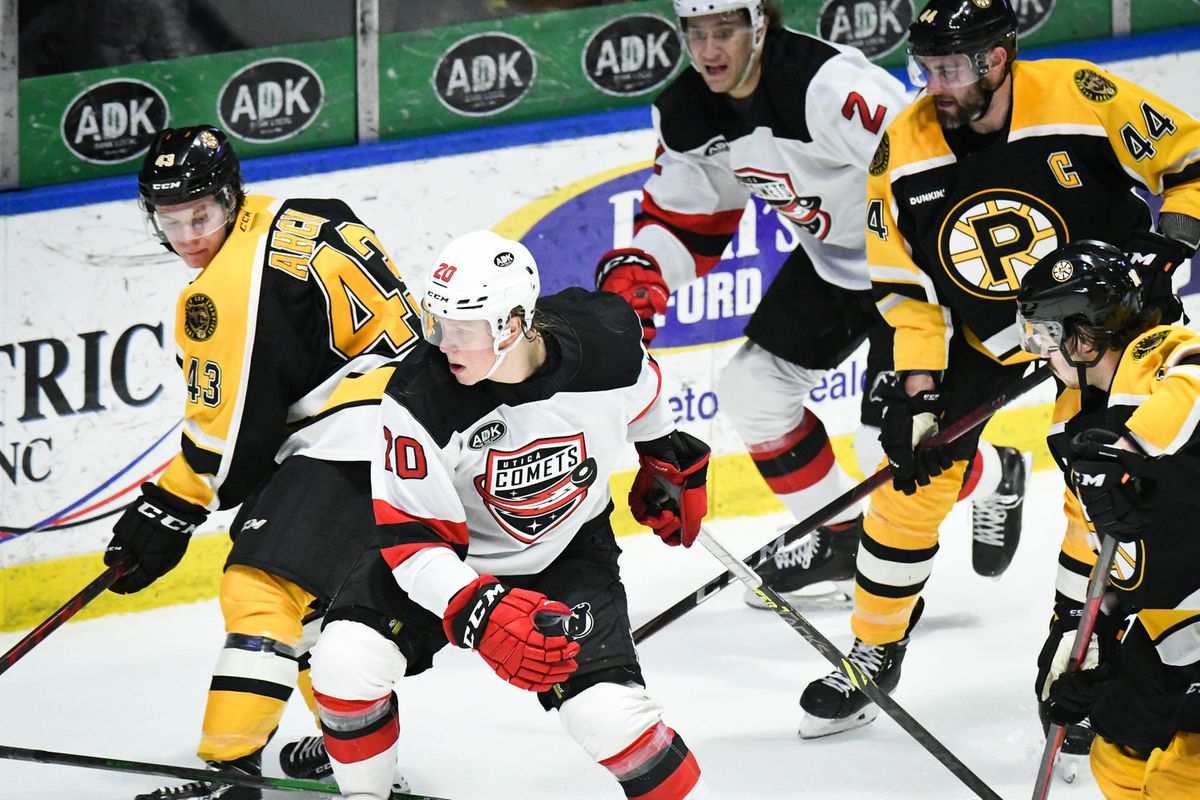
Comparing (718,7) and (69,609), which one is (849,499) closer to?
(718,7)

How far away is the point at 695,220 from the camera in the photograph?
4.67 metres

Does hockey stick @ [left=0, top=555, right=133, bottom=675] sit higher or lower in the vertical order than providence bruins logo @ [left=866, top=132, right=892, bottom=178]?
lower

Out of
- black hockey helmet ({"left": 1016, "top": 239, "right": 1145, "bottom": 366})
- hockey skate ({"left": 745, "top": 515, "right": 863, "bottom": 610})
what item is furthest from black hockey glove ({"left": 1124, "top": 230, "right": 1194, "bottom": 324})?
hockey skate ({"left": 745, "top": 515, "right": 863, "bottom": 610})

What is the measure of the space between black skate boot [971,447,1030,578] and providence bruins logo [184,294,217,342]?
2.12 meters

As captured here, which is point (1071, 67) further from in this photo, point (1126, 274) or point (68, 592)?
point (68, 592)

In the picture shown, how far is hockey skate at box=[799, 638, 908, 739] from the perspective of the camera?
13.3 feet

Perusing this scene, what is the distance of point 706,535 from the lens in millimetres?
3668

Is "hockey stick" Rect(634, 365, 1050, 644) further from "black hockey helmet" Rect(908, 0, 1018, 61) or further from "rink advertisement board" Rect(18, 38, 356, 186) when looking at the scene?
"rink advertisement board" Rect(18, 38, 356, 186)

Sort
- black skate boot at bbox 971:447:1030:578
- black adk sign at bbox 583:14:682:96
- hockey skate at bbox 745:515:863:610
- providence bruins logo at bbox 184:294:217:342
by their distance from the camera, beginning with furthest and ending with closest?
black adk sign at bbox 583:14:682:96 → hockey skate at bbox 745:515:863:610 → black skate boot at bbox 971:447:1030:578 → providence bruins logo at bbox 184:294:217:342

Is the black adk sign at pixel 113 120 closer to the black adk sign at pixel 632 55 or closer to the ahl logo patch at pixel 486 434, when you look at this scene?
the black adk sign at pixel 632 55

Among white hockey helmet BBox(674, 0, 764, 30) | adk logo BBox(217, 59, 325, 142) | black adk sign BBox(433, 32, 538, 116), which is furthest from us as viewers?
black adk sign BBox(433, 32, 538, 116)

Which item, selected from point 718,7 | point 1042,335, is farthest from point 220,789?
point 718,7

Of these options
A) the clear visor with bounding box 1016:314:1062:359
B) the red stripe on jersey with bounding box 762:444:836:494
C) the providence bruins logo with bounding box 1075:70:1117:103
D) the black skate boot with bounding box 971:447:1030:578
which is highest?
the providence bruins logo with bounding box 1075:70:1117:103

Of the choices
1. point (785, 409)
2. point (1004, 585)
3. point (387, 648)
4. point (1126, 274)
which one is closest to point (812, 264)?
point (785, 409)
